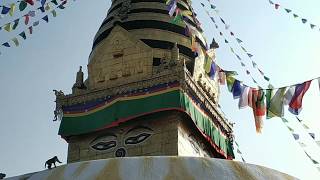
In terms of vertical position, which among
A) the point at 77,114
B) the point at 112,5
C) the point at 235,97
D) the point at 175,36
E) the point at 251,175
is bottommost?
the point at 251,175

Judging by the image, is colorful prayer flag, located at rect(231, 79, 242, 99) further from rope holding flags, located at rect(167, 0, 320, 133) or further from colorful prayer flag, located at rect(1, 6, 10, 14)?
colorful prayer flag, located at rect(1, 6, 10, 14)

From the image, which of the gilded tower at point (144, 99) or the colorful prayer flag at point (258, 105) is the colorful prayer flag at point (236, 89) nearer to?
the colorful prayer flag at point (258, 105)

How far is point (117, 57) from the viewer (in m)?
18.4

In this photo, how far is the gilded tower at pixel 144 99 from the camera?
54.3 ft

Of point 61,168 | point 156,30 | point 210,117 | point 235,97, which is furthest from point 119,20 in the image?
point 61,168

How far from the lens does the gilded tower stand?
1656cm

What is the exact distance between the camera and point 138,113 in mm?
16531

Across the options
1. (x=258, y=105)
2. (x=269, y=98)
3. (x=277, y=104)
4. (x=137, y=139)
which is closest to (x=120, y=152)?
(x=137, y=139)

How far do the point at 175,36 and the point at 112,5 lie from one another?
3.83 meters

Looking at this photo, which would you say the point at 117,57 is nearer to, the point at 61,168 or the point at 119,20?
the point at 119,20

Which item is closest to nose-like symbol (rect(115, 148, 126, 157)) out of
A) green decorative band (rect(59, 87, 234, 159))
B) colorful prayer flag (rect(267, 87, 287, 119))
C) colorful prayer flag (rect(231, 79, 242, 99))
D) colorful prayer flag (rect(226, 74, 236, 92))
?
green decorative band (rect(59, 87, 234, 159))

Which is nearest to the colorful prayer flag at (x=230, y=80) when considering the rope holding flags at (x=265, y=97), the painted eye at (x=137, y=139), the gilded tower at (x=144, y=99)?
the rope holding flags at (x=265, y=97)

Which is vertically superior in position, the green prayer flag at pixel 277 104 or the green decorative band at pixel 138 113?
the green decorative band at pixel 138 113

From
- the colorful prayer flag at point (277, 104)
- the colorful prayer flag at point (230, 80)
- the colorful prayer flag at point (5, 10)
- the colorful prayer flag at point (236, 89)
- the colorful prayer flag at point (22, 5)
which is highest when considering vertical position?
the colorful prayer flag at point (22, 5)
